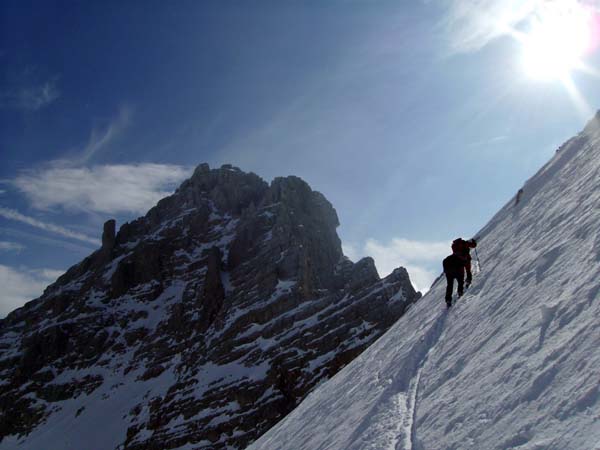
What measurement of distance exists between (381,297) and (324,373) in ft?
58.1

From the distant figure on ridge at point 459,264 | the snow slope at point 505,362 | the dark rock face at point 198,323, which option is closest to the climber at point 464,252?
the distant figure on ridge at point 459,264

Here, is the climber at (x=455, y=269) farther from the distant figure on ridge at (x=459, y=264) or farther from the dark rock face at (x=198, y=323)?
the dark rock face at (x=198, y=323)

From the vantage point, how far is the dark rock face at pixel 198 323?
242 ft

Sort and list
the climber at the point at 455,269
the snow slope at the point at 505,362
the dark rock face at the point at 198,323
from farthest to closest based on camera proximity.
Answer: the dark rock face at the point at 198,323 → the climber at the point at 455,269 → the snow slope at the point at 505,362

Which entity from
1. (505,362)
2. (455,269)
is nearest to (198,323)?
(455,269)

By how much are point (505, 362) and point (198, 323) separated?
104097 millimetres

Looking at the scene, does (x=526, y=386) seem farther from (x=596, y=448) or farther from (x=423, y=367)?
(x=423, y=367)

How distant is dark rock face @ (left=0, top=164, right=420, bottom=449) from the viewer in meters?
73.8

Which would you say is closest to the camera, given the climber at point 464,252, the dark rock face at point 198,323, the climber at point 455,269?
the climber at point 455,269

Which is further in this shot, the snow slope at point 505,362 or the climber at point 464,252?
the climber at point 464,252

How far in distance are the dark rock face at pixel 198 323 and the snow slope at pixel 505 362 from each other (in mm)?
59292

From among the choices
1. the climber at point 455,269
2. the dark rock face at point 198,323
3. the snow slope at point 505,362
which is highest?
the dark rock face at point 198,323

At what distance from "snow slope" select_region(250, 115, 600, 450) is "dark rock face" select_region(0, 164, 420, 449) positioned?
59292 mm

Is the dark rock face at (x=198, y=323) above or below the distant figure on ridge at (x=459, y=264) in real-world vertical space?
above
